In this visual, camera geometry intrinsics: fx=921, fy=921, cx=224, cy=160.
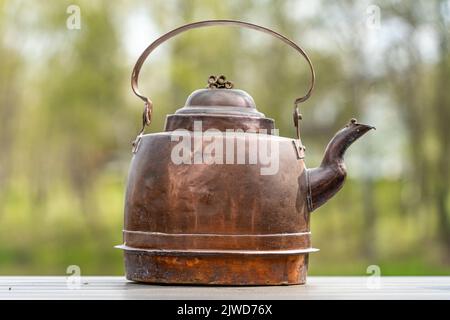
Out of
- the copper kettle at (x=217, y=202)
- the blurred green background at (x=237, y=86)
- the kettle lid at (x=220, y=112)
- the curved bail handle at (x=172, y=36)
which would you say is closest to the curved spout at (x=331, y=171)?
the copper kettle at (x=217, y=202)

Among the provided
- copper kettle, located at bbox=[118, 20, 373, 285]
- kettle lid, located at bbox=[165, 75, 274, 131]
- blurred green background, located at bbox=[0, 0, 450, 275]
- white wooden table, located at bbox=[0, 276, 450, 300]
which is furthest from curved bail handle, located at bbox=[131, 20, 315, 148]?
blurred green background, located at bbox=[0, 0, 450, 275]

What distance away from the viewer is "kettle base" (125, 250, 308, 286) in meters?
3.69

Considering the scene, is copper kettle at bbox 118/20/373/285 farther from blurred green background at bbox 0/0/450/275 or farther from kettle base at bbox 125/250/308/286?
blurred green background at bbox 0/0/450/275

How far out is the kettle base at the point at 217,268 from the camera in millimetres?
3688

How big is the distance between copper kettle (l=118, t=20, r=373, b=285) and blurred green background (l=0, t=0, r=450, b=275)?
9.78 meters

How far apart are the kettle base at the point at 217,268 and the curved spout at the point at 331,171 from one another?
A: 12.3 inches

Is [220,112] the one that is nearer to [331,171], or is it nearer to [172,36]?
[172,36]

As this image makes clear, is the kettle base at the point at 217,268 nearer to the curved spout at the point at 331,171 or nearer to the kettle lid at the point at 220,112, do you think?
the curved spout at the point at 331,171

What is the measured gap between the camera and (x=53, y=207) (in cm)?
1556

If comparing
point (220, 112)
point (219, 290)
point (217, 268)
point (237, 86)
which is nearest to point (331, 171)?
point (220, 112)

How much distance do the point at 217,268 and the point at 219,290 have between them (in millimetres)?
189

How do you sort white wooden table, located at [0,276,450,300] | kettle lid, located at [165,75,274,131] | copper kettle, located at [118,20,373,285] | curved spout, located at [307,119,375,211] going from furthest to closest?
curved spout, located at [307,119,375,211] → kettle lid, located at [165,75,274,131] → copper kettle, located at [118,20,373,285] → white wooden table, located at [0,276,450,300]
